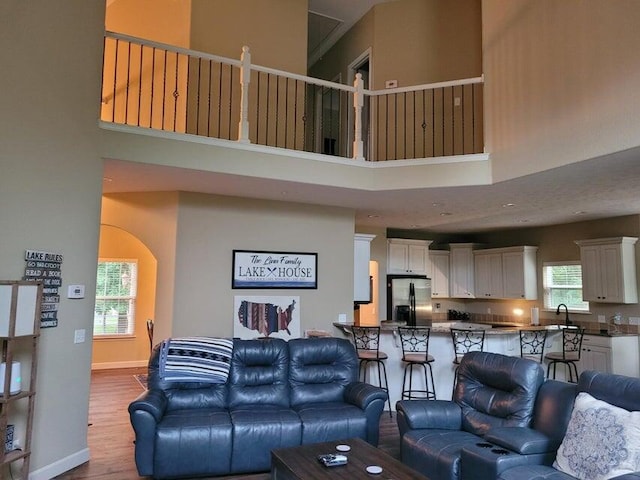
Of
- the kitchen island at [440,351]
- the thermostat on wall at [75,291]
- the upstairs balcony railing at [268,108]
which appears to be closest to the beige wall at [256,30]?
the upstairs balcony railing at [268,108]

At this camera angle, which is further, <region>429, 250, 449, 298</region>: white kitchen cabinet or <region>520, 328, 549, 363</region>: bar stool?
<region>429, 250, 449, 298</region>: white kitchen cabinet

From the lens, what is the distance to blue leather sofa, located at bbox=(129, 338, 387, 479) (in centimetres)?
359

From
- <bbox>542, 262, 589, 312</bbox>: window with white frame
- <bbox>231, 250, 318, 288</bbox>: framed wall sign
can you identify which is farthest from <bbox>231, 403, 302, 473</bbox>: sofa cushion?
<bbox>542, 262, 589, 312</bbox>: window with white frame

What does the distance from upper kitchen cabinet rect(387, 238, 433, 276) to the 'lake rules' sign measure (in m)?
6.19

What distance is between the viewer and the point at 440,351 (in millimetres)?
5848

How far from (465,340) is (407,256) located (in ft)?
12.1

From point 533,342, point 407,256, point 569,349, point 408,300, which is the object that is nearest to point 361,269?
point 408,300

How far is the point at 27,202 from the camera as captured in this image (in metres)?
3.58

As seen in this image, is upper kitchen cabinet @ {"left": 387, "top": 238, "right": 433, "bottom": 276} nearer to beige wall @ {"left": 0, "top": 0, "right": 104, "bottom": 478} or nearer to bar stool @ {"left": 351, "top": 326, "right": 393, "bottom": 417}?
bar stool @ {"left": 351, "top": 326, "right": 393, "bottom": 417}

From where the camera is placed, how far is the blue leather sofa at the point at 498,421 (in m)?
2.93

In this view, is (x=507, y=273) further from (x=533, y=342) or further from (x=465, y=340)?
(x=465, y=340)

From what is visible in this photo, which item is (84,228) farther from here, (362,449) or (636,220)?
(636,220)

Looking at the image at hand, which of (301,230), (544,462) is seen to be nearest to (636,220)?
(301,230)

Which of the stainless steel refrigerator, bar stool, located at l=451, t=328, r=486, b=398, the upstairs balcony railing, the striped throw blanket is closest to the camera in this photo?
the striped throw blanket
